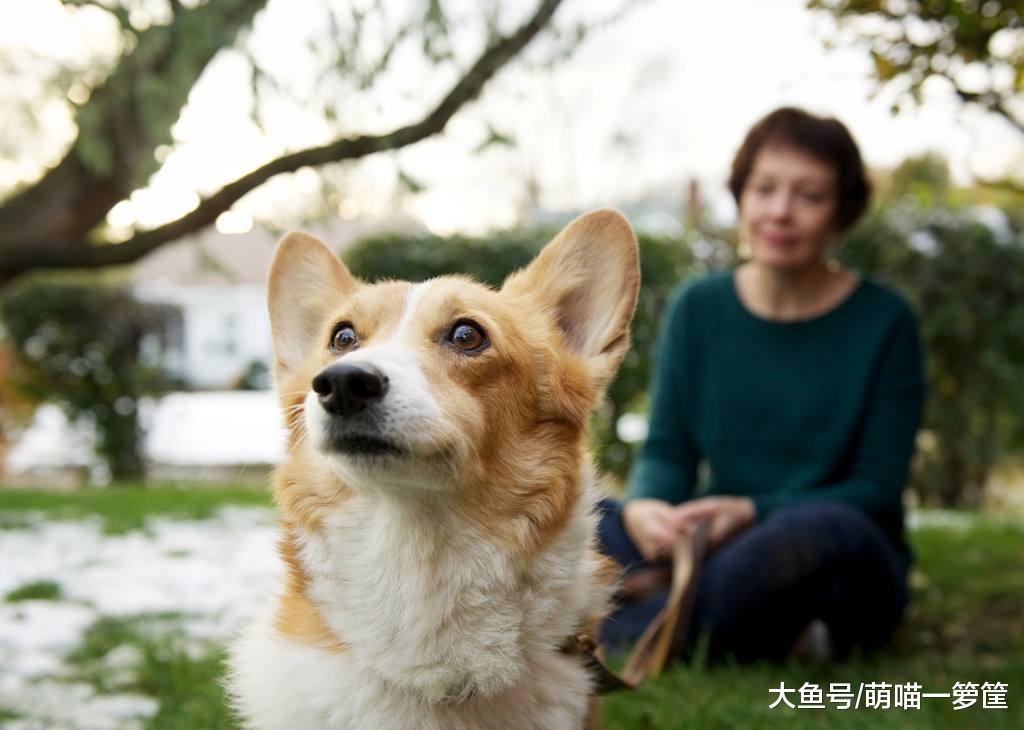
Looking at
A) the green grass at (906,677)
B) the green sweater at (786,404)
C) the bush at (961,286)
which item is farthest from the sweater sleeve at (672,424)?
the bush at (961,286)

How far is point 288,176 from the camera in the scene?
3.98m

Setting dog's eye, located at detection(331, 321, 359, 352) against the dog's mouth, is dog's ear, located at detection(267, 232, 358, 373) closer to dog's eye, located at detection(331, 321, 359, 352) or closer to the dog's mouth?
dog's eye, located at detection(331, 321, 359, 352)

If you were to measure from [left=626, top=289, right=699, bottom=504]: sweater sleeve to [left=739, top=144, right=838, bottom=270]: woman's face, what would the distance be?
46 centimetres

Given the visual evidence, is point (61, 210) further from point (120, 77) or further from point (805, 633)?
point (805, 633)

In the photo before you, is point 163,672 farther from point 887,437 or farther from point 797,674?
point 887,437

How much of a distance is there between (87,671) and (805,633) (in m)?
2.28

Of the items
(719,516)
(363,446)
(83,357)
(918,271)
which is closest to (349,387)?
(363,446)

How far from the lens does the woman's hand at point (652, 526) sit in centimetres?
311

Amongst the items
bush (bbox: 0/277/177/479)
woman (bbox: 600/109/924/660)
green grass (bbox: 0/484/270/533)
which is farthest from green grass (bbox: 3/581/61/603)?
bush (bbox: 0/277/177/479)

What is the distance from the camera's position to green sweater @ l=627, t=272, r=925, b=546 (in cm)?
327

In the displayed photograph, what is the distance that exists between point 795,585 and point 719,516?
1.04ft

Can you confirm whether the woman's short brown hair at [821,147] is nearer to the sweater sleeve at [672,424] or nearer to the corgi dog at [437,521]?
the sweater sleeve at [672,424]

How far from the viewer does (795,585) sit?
3021mm

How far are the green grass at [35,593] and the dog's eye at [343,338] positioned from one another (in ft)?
7.73
